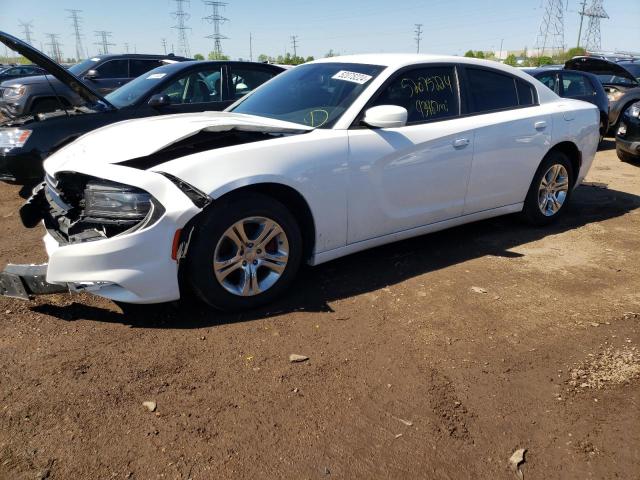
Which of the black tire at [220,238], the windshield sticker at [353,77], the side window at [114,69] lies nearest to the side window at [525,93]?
the windshield sticker at [353,77]

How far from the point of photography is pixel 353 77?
3.96 metres

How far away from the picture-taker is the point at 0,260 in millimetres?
4227

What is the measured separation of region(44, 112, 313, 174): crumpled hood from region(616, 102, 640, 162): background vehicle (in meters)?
6.62

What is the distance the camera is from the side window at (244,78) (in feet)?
23.3

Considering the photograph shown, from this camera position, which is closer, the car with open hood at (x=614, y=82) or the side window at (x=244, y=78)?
the side window at (x=244, y=78)

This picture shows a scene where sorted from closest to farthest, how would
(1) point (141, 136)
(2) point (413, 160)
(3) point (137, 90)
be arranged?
(1) point (141, 136) → (2) point (413, 160) → (3) point (137, 90)

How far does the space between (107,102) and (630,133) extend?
24.7ft

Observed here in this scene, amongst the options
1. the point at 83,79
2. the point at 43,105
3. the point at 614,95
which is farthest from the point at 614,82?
the point at 43,105

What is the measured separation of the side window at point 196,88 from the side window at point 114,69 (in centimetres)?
531

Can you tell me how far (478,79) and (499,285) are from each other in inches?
73.2

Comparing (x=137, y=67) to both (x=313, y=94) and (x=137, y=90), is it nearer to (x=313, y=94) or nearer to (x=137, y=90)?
(x=137, y=90)

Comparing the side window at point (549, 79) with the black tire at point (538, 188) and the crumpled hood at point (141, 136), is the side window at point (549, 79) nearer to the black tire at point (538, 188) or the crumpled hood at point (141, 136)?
the black tire at point (538, 188)

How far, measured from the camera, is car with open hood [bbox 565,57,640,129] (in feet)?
33.5

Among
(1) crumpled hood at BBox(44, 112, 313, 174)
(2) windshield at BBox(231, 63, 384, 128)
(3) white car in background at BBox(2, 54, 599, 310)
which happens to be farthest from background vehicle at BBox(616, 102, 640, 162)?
(1) crumpled hood at BBox(44, 112, 313, 174)
